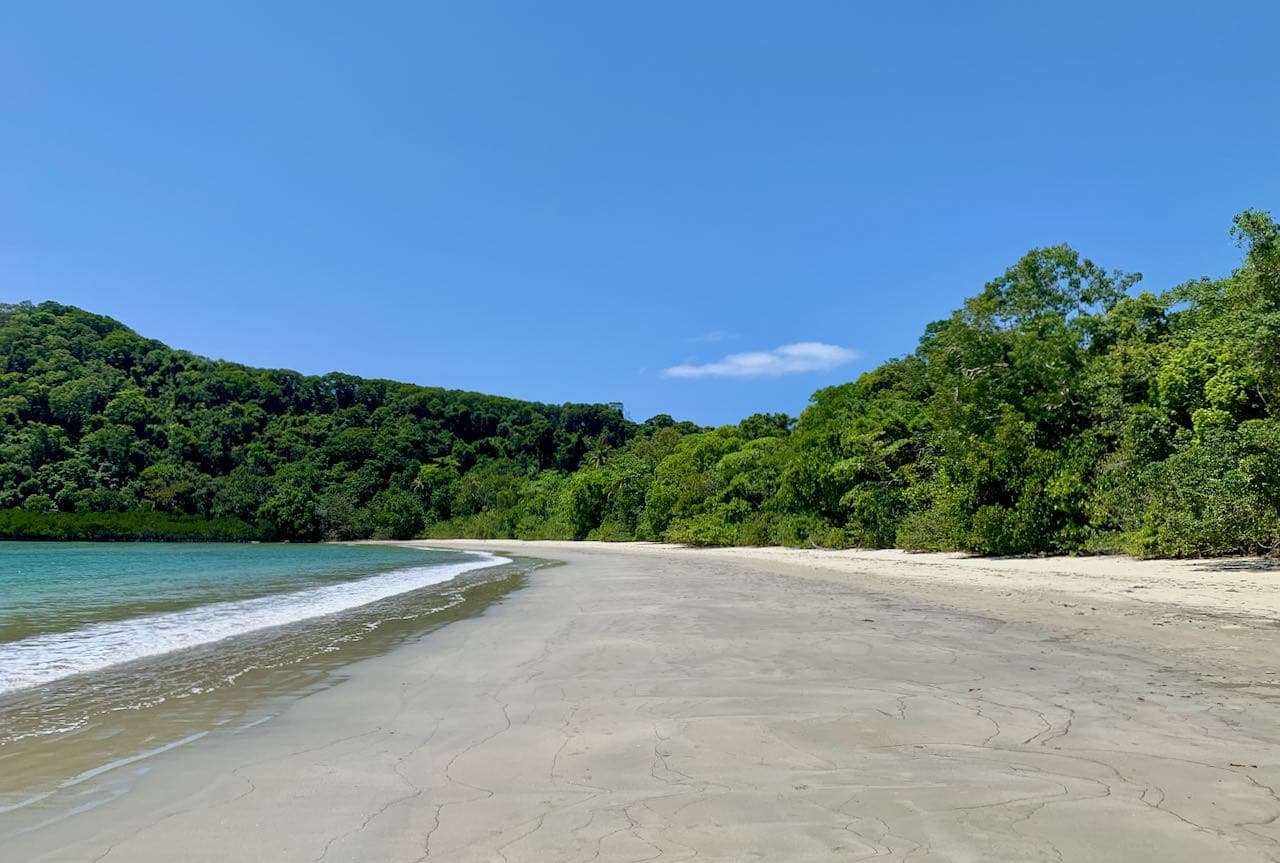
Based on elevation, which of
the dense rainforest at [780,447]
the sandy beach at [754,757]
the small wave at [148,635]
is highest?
the dense rainforest at [780,447]

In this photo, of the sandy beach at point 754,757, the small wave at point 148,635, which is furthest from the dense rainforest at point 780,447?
the small wave at point 148,635

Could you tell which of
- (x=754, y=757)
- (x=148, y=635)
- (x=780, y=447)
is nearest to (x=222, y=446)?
(x=780, y=447)

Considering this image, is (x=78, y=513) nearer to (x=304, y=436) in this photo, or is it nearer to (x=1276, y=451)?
(x=304, y=436)

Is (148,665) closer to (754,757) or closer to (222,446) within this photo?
(754,757)

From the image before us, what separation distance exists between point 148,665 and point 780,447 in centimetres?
3778

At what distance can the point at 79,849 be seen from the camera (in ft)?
10.8

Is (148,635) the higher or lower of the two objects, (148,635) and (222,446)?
the lower

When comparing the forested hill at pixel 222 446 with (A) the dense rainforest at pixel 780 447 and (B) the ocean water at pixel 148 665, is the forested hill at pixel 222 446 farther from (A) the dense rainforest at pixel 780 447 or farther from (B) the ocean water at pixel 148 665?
(B) the ocean water at pixel 148 665

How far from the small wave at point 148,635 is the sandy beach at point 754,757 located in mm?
3554

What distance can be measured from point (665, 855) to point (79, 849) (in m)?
2.68

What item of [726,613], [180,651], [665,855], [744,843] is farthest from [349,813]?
[726,613]

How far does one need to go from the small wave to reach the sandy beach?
11.7ft

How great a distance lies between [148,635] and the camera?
10844 mm

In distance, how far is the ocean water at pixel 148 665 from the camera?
4.57m
